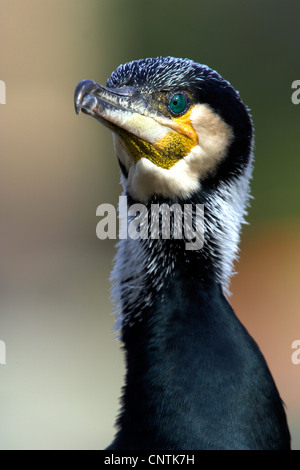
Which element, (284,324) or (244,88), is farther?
(244,88)

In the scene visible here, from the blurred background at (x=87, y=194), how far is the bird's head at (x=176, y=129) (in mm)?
3050

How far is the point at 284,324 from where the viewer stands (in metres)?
5.77

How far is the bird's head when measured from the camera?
1.83 metres

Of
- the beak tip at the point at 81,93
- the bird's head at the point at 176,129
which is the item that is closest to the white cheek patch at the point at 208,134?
the bird's head at the point at 176,129

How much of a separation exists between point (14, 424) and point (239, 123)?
3449mm

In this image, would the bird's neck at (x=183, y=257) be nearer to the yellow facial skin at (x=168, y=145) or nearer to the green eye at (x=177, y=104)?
the yellow facial skin at (x=168, y=145)

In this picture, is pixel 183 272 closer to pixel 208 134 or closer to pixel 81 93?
pixel 208 134

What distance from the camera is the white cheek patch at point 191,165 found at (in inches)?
72.2

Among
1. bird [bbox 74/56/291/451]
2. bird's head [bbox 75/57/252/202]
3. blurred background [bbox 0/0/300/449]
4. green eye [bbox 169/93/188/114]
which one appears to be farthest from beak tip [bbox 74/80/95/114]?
blurred background [bbox 0/0/300/449]

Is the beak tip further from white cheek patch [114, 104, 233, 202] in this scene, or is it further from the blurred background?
the blurred background

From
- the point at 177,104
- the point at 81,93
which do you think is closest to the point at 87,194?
the point at 177,104

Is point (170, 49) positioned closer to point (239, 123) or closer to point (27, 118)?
point (27, 118)

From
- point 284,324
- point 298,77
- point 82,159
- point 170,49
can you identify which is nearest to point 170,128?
point 284,324
